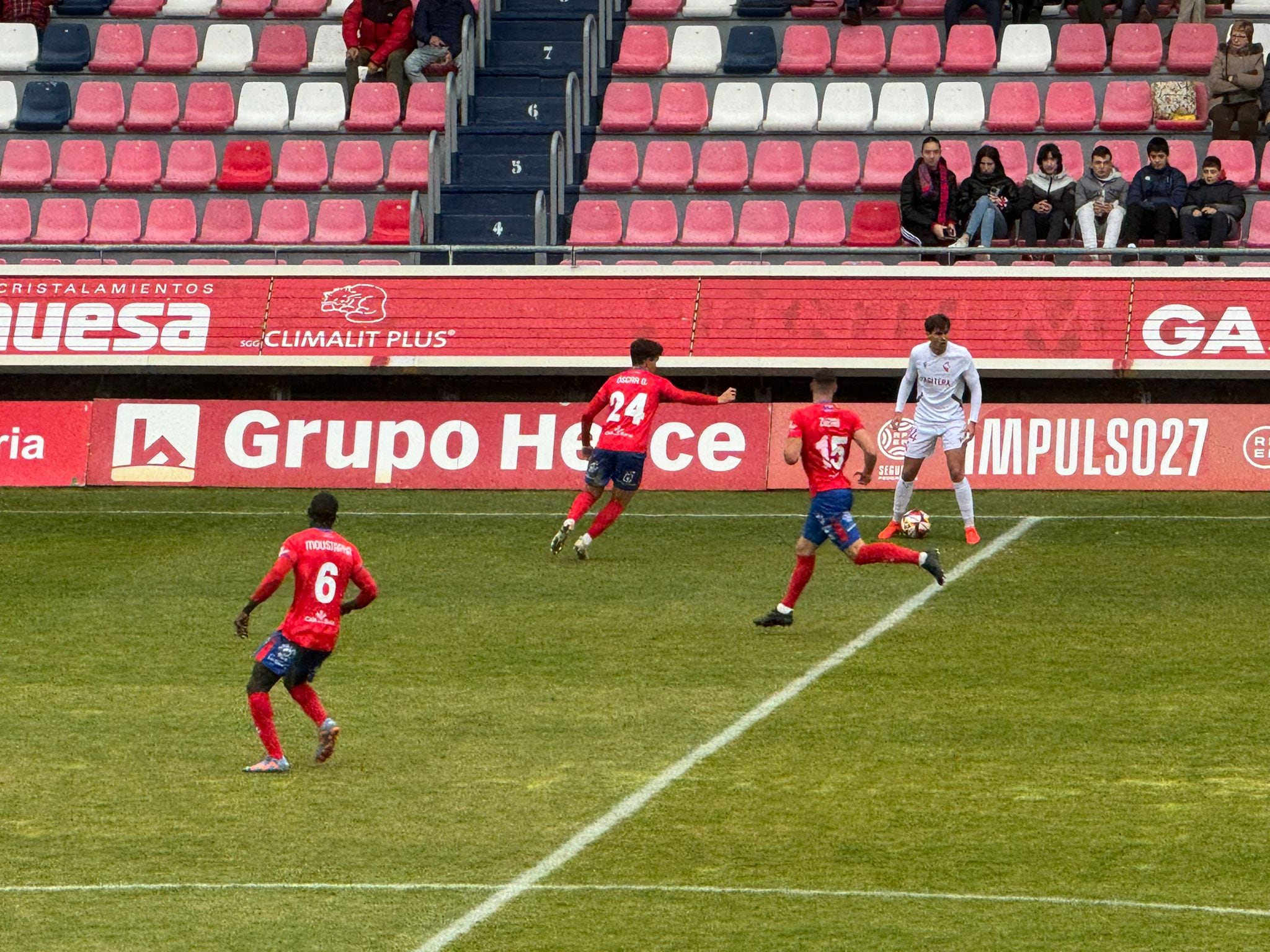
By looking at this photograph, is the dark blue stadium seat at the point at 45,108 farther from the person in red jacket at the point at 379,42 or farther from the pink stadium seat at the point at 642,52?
the pink stadium seat at the point at 642,52

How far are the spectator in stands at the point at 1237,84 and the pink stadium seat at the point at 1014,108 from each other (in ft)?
7.40

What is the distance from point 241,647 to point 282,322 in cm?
897

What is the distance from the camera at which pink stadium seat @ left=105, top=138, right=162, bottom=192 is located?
93.8 ft

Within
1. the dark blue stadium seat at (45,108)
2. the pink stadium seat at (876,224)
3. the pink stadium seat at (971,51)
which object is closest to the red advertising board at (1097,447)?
the pink stadium seat at (876,224)

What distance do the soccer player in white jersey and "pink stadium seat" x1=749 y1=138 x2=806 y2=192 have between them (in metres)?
8.75

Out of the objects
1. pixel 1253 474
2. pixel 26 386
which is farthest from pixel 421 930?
pixel 26 386

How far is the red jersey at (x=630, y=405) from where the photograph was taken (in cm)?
1802

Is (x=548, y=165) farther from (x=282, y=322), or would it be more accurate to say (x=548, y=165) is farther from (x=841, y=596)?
(x=841, y=596)

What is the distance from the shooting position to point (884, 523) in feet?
66.7

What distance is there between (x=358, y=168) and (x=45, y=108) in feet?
16.2

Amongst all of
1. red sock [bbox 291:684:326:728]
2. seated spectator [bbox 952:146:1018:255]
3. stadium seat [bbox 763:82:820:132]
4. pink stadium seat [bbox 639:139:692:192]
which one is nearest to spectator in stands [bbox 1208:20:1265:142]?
seated spectator [bbox 952:146:1018:255]

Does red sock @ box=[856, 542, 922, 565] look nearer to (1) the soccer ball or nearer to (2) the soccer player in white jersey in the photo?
(2) the soccer player in white jersey

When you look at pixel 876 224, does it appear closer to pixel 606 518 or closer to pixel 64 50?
pixel 606 518

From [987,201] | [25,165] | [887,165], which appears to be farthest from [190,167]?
[987,201]
